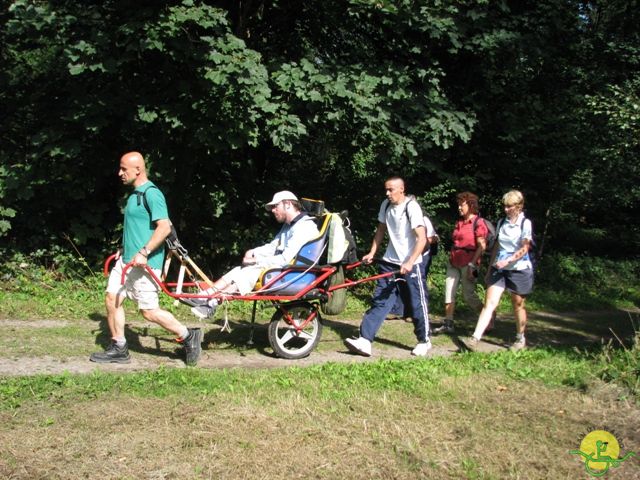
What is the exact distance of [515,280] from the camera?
732cm

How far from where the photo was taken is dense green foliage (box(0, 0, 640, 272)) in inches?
320

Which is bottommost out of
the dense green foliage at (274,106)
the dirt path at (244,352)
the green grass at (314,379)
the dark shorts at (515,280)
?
the dirt path at (244,352)

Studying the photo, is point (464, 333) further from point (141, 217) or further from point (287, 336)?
point (141, 217)

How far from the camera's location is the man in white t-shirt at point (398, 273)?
6.89 meters

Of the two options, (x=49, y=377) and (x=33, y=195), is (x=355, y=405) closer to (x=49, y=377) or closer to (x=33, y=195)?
(x=49, y=377)

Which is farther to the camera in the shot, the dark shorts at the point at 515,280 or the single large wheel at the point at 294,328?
the dark shorts at the point at 515,280

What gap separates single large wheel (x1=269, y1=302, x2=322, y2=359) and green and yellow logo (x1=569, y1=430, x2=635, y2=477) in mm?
3037

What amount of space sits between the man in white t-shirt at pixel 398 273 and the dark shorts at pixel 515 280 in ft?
3.04

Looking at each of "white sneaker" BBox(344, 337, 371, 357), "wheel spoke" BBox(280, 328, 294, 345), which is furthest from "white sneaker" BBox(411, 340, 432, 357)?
"wheel spoke" BBox(280, 328, 294, 345)

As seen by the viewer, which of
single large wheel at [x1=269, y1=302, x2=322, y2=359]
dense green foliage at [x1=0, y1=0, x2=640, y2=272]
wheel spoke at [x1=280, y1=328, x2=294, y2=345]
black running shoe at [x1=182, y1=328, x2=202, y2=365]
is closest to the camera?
black running shoe at [x1=182, y1=328, x2=202, y2=365]

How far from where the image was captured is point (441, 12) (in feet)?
30.1

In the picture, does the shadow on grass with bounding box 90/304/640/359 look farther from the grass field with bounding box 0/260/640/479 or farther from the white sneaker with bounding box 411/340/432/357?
the white sneaker with bounding box 411/340/432/357

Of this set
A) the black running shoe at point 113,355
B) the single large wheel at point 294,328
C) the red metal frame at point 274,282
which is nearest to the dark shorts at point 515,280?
the red metal frame at point 274,282

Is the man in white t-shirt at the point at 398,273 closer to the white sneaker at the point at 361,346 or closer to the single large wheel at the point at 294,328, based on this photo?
the white sneaker at the point at 361,346
